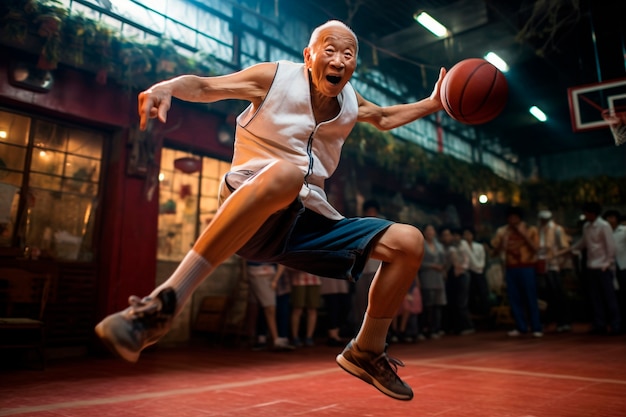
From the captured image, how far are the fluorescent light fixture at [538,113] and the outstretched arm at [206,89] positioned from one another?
47.3 ft

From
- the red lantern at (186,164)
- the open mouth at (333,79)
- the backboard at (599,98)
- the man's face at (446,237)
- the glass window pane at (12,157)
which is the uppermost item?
the backboard at (599,98)

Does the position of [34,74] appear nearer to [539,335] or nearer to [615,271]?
[539,335]

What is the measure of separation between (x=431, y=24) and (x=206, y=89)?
864 cm

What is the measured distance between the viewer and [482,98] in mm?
2475

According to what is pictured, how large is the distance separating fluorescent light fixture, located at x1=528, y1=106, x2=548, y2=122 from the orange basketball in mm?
13485

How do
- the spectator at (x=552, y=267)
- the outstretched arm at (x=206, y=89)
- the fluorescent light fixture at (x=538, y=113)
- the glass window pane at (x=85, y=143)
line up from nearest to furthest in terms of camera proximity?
the outstretched arm at (x=206, y=89) < the glass window pane at (x=85, y=143) < the spectator at (x=552, y=267) < the fluorescent light fixture at (x=538, y=113)

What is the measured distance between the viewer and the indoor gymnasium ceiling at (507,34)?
8992mm

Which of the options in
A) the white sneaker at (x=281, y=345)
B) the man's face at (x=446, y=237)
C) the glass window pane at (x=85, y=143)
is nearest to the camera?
the white sneaker at (x=281, y=345)

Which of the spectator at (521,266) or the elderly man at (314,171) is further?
the spectator at (521,266)

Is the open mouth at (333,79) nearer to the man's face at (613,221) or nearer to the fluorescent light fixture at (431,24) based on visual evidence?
the fluorescent light fixture at (431,24)

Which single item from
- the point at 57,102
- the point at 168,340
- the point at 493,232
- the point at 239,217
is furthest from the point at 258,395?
the point at 493,232

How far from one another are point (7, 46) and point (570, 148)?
60.3ft

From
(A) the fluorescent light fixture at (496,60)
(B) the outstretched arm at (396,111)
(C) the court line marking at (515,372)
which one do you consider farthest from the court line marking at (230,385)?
(A) the fluorescent light fixture at (496,60)

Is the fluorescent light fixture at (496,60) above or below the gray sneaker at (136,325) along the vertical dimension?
above
